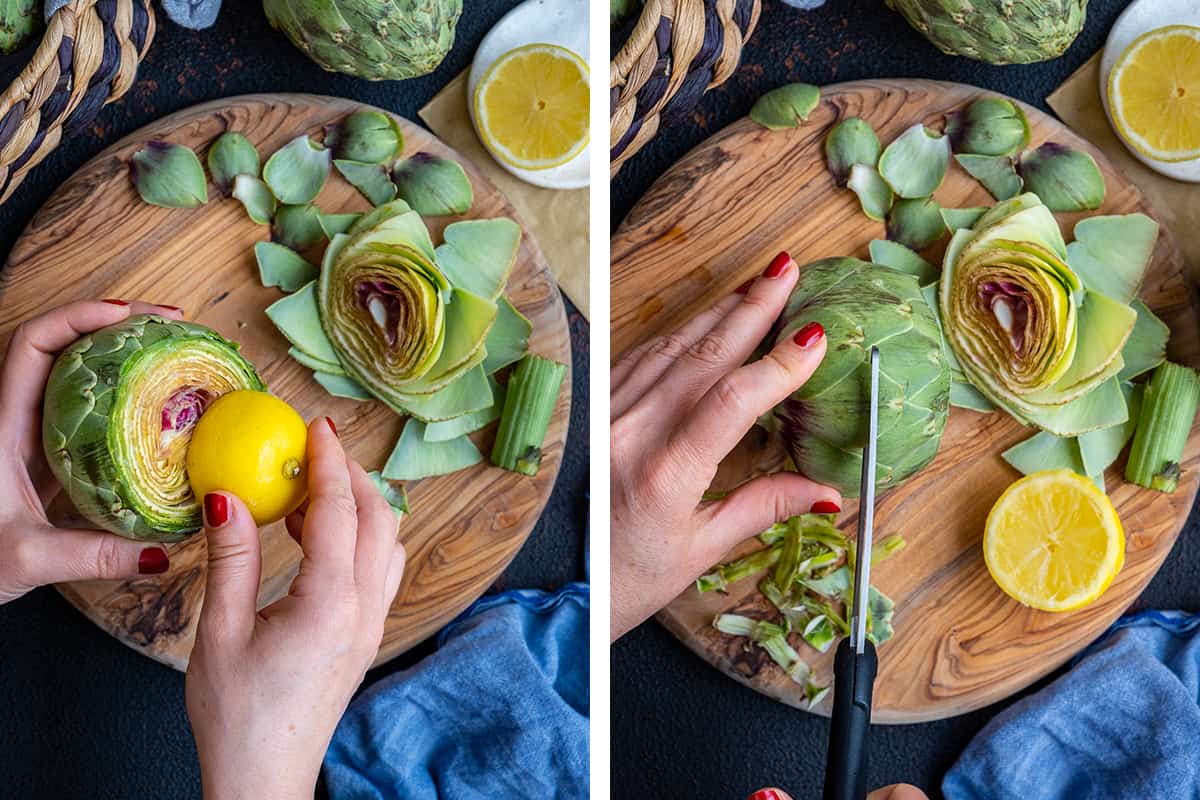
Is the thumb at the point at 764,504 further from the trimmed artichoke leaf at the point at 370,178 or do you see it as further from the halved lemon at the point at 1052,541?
the trimmed artichoke leaf at the point at 370,178

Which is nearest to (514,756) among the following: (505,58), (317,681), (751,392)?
(317,681)

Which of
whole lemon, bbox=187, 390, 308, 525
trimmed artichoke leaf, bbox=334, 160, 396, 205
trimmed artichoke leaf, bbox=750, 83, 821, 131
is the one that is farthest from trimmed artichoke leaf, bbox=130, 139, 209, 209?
trimmed artichoke leaf, bbox=750, 83, 821, 131

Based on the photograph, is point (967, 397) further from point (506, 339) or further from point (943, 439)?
point (506, 339)

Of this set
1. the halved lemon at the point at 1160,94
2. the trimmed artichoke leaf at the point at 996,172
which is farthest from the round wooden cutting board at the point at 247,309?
the halved lemon at the point at 1160,94

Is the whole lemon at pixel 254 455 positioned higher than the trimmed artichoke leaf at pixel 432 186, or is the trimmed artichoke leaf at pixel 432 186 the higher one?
the trimmed artichoke leaf at pixel 432 186

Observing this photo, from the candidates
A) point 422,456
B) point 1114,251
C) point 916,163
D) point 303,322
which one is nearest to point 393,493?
point 422,456

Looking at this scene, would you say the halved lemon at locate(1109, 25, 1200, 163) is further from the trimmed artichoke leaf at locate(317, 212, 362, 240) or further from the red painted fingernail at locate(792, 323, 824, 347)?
the trimmed artichoke leaf at locate(317, 212, 362, 240)
